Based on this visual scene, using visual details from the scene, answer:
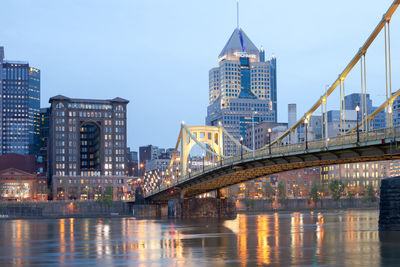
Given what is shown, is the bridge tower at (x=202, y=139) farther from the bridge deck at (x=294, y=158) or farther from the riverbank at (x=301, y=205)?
the riverbank at (x=301, y=205)

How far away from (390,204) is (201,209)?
5433 cm

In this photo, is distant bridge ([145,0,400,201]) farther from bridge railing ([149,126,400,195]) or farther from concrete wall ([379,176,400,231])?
concrete wall ([379,176,400,231])

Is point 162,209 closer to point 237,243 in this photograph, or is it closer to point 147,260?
point 237,243

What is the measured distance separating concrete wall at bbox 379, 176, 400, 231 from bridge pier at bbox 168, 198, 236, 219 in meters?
50.4

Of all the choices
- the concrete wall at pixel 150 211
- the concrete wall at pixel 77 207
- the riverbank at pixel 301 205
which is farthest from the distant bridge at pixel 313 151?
the riverbank at pixel 301 205

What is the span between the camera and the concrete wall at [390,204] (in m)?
53.2

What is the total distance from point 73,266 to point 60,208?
5077 inches

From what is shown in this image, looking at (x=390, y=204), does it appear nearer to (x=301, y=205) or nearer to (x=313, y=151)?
(x=313, y=151)

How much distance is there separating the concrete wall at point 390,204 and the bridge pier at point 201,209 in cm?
5039

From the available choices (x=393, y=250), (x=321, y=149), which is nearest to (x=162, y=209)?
(x=321, y=149)

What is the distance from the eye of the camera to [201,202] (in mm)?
105438

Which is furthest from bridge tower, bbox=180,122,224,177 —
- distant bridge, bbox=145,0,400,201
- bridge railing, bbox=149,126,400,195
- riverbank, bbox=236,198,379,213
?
riverbank, bbox=236,198,379,213

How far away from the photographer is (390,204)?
53.8 meters

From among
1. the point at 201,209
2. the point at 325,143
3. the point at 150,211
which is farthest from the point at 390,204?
the point at 150,211
